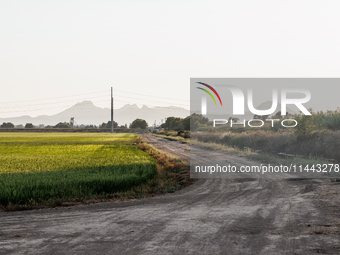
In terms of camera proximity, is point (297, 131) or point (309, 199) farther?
point (297, 131)

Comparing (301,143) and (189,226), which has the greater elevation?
(301,143)

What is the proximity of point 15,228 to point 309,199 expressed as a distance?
9.37 m

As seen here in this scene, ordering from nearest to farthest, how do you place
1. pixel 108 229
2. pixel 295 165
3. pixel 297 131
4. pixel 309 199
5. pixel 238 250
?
1. pixel 238 250
2. pixel 108 229
3. pixel 309 199
4. pixel 295 165
5. pixel 297 131

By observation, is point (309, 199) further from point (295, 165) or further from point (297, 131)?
point (297, 131)

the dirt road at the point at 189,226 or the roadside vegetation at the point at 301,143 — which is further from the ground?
the roadside vegetation at the point at 301,143

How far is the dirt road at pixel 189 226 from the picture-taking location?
6520mm

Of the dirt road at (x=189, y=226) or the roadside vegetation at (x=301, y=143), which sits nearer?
the dirt road at (x=189, y=226)

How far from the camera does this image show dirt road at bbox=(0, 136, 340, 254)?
21.4ft

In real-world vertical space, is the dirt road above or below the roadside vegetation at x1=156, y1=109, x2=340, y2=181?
below

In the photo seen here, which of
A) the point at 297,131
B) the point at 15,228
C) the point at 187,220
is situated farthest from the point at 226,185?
the point at 297,131

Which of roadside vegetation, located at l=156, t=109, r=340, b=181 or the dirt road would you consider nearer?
the dirt road

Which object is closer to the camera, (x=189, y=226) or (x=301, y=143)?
(x=189, y=226)

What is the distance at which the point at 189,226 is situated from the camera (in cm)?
805

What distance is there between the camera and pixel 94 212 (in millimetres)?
9844
